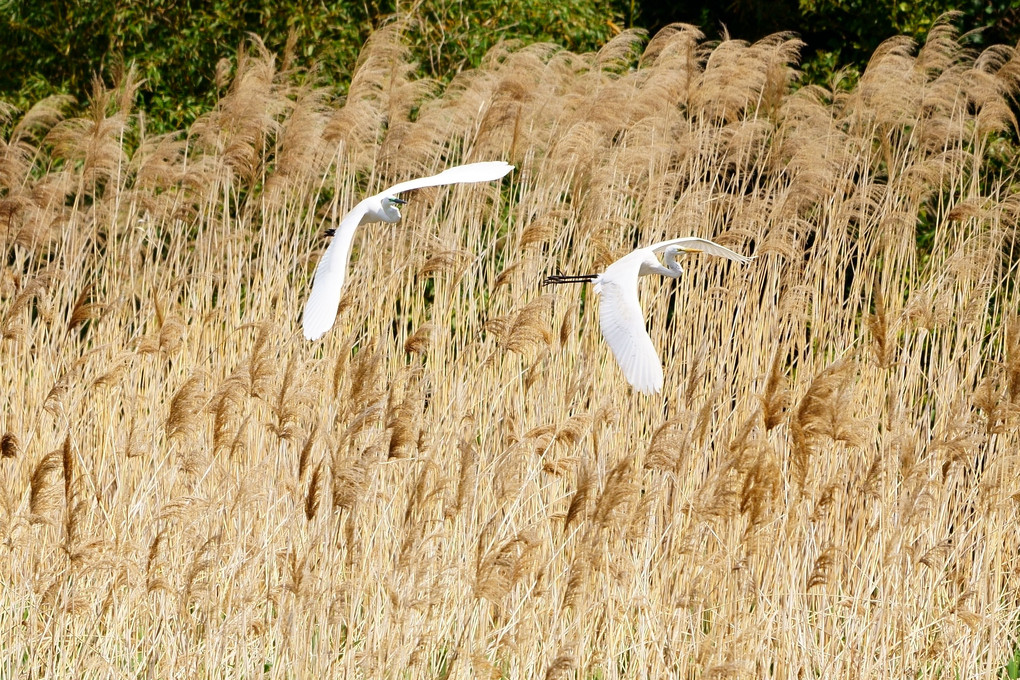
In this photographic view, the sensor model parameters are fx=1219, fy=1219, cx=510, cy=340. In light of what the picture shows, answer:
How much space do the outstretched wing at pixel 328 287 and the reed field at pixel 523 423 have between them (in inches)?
4.9

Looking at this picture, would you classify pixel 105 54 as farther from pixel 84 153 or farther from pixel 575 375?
pixel 575 375

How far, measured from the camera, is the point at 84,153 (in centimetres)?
463

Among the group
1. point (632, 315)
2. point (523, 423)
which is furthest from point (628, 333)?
point (523, 423)

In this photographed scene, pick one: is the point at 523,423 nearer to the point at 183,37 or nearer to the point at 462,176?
the point at 462,176

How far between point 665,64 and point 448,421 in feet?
6.22

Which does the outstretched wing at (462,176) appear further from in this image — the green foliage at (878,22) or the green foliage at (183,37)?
the green foliage at (878,22)

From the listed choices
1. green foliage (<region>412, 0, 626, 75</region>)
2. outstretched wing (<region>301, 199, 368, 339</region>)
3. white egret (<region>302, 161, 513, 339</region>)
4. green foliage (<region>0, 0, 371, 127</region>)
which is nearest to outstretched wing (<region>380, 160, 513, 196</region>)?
white egret (<region>302, 161, 513, 339</region>)

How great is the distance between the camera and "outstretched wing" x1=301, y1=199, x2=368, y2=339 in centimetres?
294

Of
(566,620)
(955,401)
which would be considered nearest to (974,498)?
(955,401)

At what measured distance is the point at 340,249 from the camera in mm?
3213

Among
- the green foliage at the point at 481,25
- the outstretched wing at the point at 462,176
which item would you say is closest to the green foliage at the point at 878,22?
the green foliage at the point at 481,25

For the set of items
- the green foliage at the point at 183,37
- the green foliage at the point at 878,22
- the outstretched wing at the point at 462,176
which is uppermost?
the green foliage at the point at 878,22

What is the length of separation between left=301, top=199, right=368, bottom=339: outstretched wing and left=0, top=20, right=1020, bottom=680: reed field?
0.13m

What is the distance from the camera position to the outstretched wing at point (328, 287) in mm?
2943
